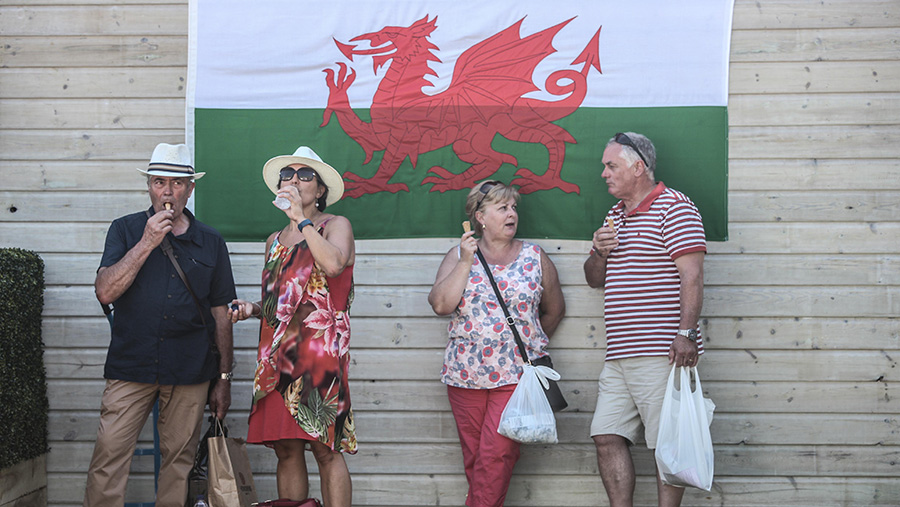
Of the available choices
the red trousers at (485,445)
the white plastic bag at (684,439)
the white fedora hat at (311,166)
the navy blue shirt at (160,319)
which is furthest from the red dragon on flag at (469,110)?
the white plastic bag at (684,439)

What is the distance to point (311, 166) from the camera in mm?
3680

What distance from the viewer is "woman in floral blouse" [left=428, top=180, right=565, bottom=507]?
12.5ft

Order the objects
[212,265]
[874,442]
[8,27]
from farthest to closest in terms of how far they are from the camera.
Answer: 1. [8,27]
2. [874,442]
3. [212,265]

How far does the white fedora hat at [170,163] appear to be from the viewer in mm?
3736

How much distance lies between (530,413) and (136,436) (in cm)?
179

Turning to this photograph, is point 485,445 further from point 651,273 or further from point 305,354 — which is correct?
point 651,273

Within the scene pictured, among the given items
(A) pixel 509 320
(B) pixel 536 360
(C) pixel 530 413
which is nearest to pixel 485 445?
(C) pixel 530 413

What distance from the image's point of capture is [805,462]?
4.12m

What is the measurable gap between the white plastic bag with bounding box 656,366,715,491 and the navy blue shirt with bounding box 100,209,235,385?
6.71ft

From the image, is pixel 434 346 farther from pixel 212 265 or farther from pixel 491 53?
pixel 491 53

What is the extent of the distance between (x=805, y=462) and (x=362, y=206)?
258cm

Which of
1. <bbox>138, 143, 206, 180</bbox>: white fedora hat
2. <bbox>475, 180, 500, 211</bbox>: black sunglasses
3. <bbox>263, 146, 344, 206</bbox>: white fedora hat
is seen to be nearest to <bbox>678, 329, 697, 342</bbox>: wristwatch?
<bbox>475, 180, 500, 211</bbox>: black sunglasses

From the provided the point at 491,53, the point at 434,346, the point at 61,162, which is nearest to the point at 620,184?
the point at 491,53

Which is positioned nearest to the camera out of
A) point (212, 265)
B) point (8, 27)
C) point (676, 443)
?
point (676, 443)
